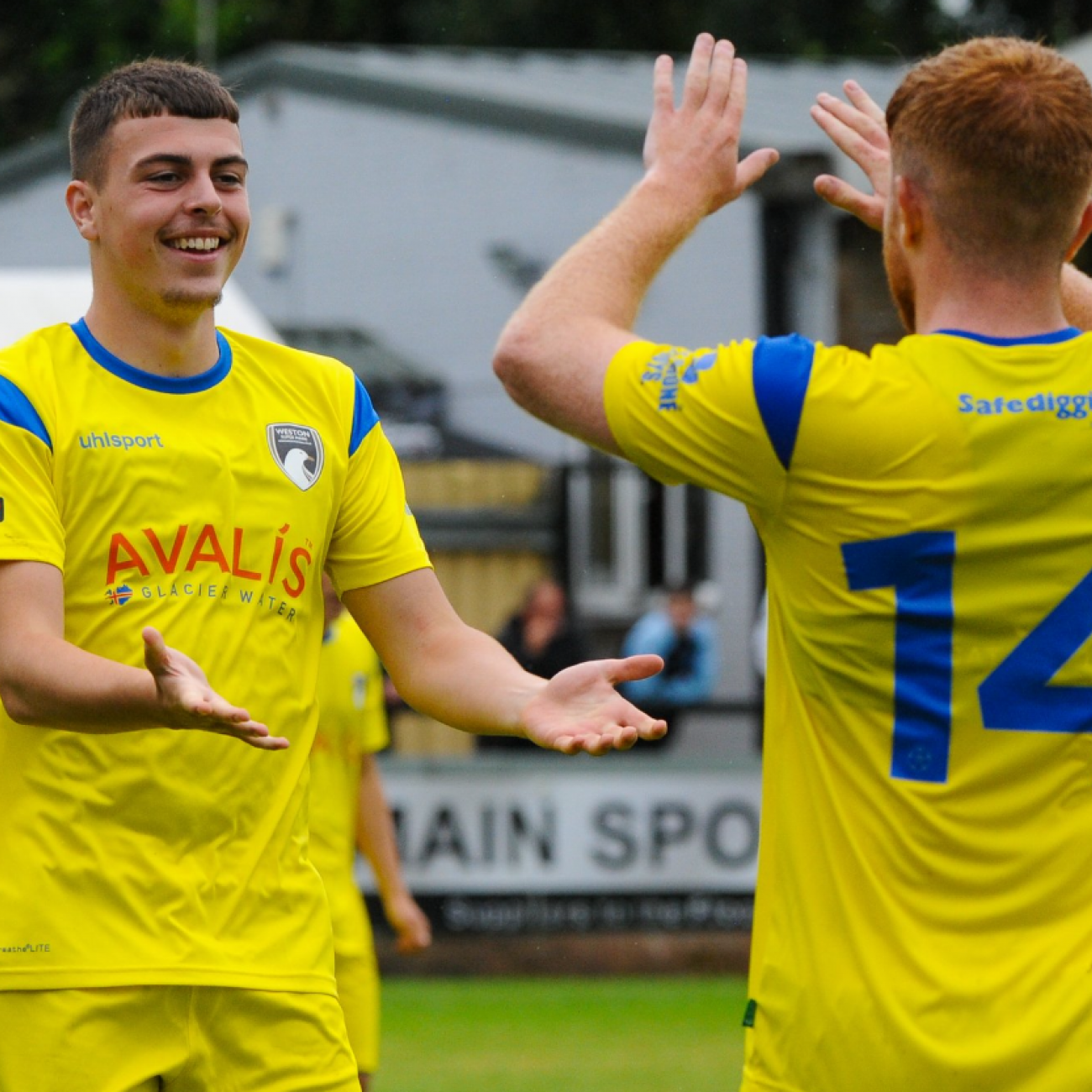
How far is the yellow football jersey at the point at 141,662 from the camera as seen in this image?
342 centimetres

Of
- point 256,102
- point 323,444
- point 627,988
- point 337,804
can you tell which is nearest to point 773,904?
point 323,444

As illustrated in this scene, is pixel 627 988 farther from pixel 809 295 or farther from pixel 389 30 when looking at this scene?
pixel 389 30

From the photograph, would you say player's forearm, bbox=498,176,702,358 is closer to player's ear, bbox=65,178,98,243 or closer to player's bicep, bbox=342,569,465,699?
player's bicep, bbox=342,569,465,699

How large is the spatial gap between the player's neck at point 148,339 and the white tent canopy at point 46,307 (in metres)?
4.81

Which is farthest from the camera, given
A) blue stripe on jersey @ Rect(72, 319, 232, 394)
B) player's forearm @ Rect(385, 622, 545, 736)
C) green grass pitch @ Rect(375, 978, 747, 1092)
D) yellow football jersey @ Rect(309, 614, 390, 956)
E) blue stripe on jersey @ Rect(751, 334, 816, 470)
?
green grass pitch @ Rect(375, 978, 747, 1092)

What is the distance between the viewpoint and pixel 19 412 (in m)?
3.45

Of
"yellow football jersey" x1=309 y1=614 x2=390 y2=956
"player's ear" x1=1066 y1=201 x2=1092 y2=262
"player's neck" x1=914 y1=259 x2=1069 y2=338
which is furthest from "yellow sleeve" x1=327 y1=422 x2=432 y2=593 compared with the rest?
"yellow football jersey" x1=309 y1=614 x2=390 y2=956

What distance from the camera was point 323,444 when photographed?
3.76m

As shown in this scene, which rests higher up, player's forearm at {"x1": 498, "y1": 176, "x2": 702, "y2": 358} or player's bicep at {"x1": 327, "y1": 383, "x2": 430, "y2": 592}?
player's forearm at {"x1": 498, "y1": 176, "x2": 702, "y2": 358}

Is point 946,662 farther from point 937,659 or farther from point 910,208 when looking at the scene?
point 910,208

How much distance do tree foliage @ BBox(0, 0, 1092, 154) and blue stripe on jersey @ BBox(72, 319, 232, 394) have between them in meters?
28.6

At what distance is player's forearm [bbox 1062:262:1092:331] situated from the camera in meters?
3.36

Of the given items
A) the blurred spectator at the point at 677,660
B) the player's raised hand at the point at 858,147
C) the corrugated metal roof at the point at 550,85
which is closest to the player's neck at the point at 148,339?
the player's raised hand at the point at 858,147

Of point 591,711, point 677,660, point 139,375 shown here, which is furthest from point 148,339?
point 677,660
